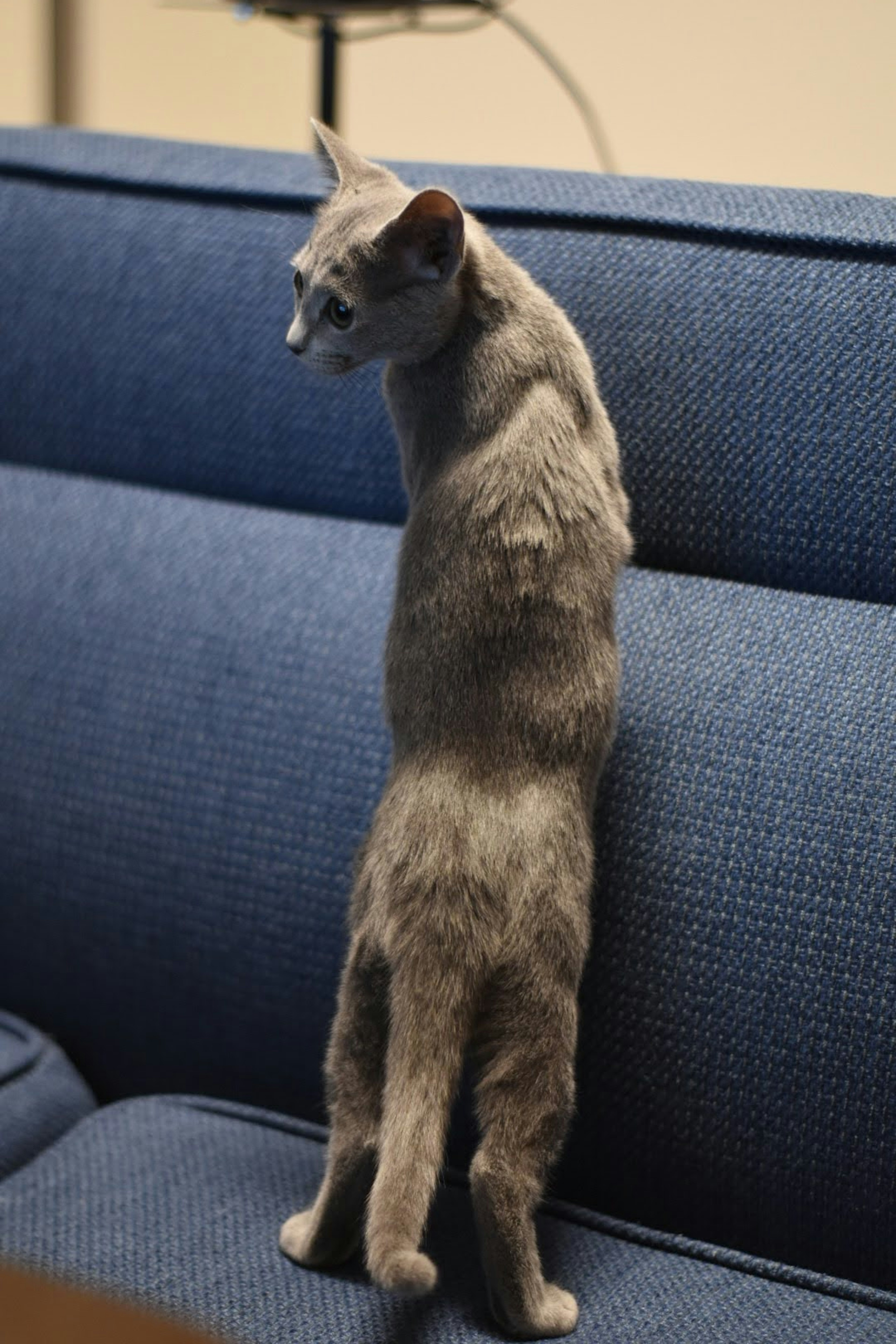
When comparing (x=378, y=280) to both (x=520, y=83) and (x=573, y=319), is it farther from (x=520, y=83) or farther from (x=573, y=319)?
(x=520, y=83)

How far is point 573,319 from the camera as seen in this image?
0.97 m

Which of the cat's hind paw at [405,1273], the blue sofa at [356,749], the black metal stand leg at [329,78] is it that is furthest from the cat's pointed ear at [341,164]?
the black metal stand leg at [329,78]

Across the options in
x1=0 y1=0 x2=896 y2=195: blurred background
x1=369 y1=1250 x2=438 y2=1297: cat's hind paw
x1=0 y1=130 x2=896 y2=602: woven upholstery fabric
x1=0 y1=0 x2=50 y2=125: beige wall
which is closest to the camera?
x1=369 y1=1250 x2=438 y2=1297: cat's hind paw

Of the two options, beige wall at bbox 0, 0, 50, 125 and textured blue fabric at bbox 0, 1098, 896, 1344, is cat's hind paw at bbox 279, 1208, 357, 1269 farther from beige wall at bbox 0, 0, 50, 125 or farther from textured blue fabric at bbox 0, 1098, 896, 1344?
beige wall at bbox 0, 0, 50, 125

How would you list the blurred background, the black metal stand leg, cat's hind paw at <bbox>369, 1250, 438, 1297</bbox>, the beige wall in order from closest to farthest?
cat's hind paw at <bbox>369, 1250, 438, 1297</bbox>
the blurred background
the black metal stand leg
the beige wall

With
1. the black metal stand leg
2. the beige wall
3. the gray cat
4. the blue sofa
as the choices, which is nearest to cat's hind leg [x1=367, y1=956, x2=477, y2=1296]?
the gray cat

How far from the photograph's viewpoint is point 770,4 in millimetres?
1455

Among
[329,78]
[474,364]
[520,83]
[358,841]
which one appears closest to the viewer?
[474,364]

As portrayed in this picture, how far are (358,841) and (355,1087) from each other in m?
0.21

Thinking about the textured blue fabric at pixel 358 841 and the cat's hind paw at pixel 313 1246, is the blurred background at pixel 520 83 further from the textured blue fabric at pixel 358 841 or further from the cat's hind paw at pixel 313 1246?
the cat's hind paw at pixel 313 1246

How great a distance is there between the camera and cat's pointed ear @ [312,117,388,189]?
0.78m

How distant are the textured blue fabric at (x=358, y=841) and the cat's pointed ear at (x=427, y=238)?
31 centimetres

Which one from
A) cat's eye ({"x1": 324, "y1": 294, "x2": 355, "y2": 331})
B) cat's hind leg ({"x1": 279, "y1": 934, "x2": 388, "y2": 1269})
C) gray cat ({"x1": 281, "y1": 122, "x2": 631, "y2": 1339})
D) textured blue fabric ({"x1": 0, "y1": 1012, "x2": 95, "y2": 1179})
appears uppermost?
cat's eye ({"x1": 324, "y1": 294, "x2": 355, "y2": 331})

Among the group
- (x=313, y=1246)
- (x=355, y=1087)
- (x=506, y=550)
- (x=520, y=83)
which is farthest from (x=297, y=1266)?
(x=520, y=83)
